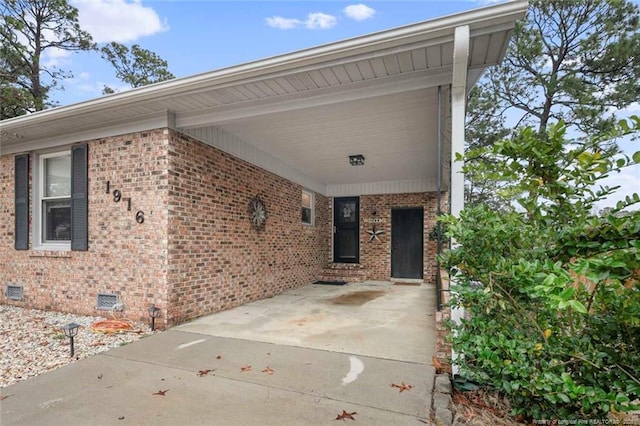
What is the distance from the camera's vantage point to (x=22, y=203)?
17.3 ft

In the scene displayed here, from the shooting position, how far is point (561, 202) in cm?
206

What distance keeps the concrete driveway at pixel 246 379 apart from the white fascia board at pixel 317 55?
279 cm

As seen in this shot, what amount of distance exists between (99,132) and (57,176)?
1395 millimetres

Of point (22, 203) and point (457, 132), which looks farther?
point (22, 203)

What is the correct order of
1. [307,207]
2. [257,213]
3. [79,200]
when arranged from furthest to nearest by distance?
[307,207]
[257,213]
[79,200]

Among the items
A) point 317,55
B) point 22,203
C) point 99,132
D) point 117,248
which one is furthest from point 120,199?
point 317,55

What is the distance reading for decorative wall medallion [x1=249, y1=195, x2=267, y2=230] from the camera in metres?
5.73

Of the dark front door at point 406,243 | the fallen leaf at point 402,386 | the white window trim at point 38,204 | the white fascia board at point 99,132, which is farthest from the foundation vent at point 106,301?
the dark front door at point 406,243

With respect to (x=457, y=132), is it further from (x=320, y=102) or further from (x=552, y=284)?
(x=552, y=284)

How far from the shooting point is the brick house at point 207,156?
2953mm

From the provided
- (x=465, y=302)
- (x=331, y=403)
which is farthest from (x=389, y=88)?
(x=331, y=403)

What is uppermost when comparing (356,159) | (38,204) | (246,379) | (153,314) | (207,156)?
(356,159)

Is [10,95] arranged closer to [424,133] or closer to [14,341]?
[14,341]

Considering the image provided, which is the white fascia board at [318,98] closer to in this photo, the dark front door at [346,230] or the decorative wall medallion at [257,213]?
the decorative wall medallion at [257,213]
